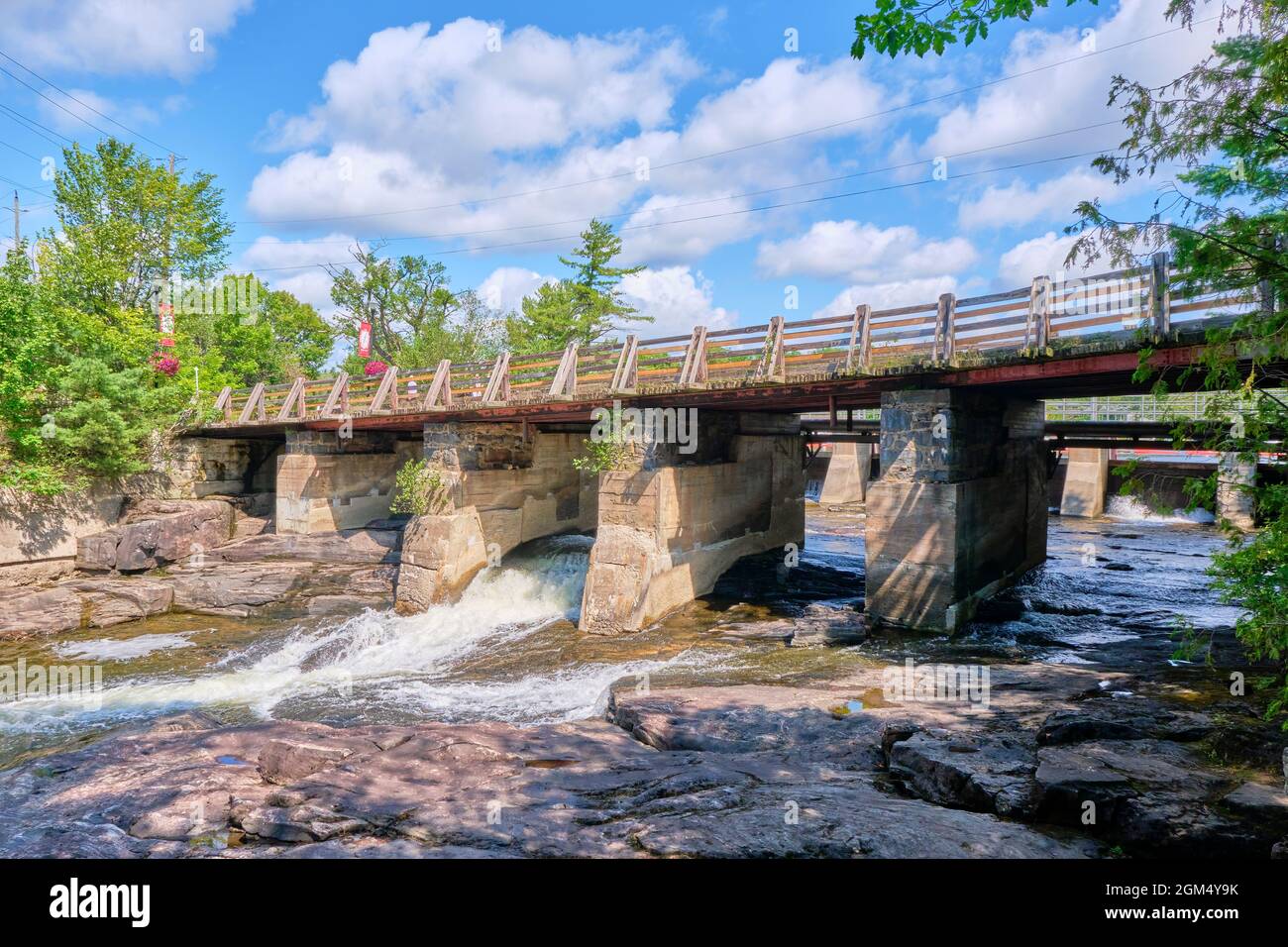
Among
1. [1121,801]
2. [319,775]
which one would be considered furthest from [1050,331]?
[319,775]

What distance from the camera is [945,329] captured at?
1234 centimetres

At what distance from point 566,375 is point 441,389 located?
5.02m

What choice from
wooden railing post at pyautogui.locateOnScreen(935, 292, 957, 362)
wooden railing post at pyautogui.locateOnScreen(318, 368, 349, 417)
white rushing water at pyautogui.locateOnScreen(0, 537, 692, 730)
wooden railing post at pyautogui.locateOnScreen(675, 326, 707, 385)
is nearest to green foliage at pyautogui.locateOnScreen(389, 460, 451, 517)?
white rushing water at pyautogui.locateOnScreen(0, 537, 692, 730)

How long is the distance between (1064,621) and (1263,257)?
11.7 meters

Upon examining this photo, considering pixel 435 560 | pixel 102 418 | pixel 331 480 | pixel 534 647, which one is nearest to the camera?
pixel 534 647

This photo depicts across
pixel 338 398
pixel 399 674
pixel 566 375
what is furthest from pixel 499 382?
pixel 399 674

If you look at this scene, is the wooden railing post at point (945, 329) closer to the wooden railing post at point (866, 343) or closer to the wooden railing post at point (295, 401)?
the wooden railing post at point (866, 343)

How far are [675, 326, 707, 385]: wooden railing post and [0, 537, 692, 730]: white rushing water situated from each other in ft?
19.7

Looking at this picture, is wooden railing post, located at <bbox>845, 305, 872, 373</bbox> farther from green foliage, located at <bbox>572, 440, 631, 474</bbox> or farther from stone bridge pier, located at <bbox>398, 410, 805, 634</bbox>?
green foliage, located at <bbox>572, 440, 631, 474</bbox>

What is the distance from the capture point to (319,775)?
23.3ft

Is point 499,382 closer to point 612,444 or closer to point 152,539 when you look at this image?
point 612,444

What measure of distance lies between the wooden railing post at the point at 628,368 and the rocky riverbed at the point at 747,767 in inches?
259
